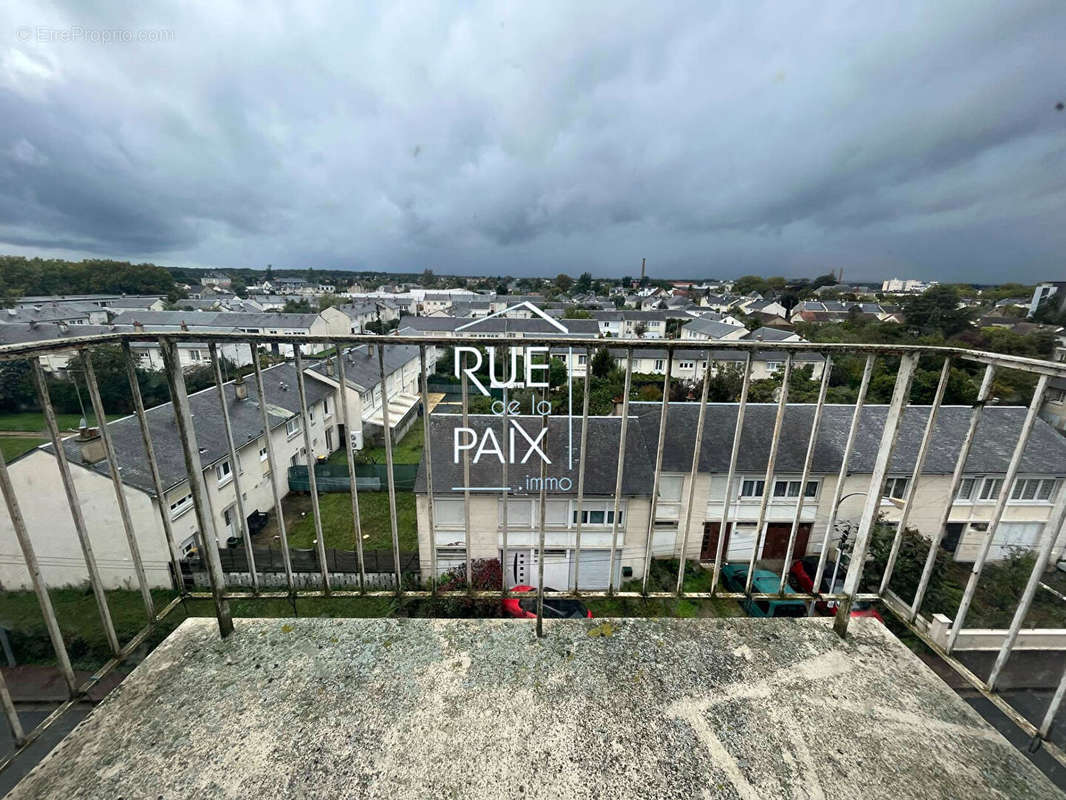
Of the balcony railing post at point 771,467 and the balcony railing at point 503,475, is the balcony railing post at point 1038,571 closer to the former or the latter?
the balcony railing at point 503,475

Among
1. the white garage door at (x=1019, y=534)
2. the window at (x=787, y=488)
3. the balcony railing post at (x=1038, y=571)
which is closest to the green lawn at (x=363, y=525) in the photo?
the window at (x=787, y=488)

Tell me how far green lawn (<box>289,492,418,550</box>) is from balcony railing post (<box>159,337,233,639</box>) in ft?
38.7

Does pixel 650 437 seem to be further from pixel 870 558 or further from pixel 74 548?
pixel 74 548

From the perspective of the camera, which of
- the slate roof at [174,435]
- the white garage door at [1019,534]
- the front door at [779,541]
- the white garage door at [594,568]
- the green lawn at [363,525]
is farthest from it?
the green lawn at [363,525]

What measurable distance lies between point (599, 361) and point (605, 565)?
20847 millimetres

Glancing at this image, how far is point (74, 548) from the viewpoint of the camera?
41.7ft

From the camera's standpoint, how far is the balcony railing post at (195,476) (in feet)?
7.64

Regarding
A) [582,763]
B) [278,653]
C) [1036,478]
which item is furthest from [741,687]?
[1036,478]

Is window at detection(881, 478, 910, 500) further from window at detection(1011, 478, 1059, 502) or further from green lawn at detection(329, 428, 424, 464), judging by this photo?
green lawn at detection(329, 428, 424, 464)

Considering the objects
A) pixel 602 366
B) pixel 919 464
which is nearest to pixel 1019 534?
pixel 919 464

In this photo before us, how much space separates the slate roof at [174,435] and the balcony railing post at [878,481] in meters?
9.25

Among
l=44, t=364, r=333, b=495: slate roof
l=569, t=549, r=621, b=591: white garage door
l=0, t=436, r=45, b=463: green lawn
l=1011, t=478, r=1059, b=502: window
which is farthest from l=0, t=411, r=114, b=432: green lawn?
l=1011, t=478, r=1059, b=502: window

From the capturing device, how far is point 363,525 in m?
16.4

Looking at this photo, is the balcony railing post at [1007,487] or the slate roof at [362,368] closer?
the balcony railing post at [1007,487]
